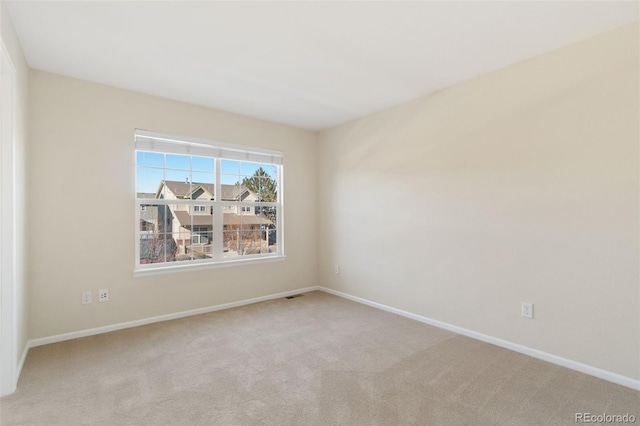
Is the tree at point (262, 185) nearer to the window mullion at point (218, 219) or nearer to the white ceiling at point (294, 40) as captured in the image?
the window mullion at point (218, 219)

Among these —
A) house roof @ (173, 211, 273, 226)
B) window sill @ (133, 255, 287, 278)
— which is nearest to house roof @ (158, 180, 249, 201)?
house roof @ (173, 211, 273, 226)

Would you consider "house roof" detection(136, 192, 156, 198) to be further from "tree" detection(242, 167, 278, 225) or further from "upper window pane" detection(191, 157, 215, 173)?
"tree" detection(242, 167, 278, 225)

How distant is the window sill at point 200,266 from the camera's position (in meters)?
3.30

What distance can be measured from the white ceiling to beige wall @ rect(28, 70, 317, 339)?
10.5 inches

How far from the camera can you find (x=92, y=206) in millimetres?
3027

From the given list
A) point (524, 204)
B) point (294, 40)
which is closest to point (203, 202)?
point (294, 40)

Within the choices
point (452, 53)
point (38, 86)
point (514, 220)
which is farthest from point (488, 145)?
point (38, 86)

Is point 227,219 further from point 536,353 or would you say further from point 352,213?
point 536,353

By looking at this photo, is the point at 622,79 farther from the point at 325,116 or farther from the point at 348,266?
the point at 348,266

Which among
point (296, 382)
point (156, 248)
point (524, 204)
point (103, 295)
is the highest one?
point (524, 204)

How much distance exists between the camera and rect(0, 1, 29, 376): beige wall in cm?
214

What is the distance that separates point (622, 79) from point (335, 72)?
2.09 m

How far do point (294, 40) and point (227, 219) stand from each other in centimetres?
241

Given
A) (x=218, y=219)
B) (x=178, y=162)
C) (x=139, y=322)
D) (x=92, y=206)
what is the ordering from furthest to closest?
(x=218, y=219) < (x=178, y=162) < (x=139, y=322) < (x=92, y=206)
